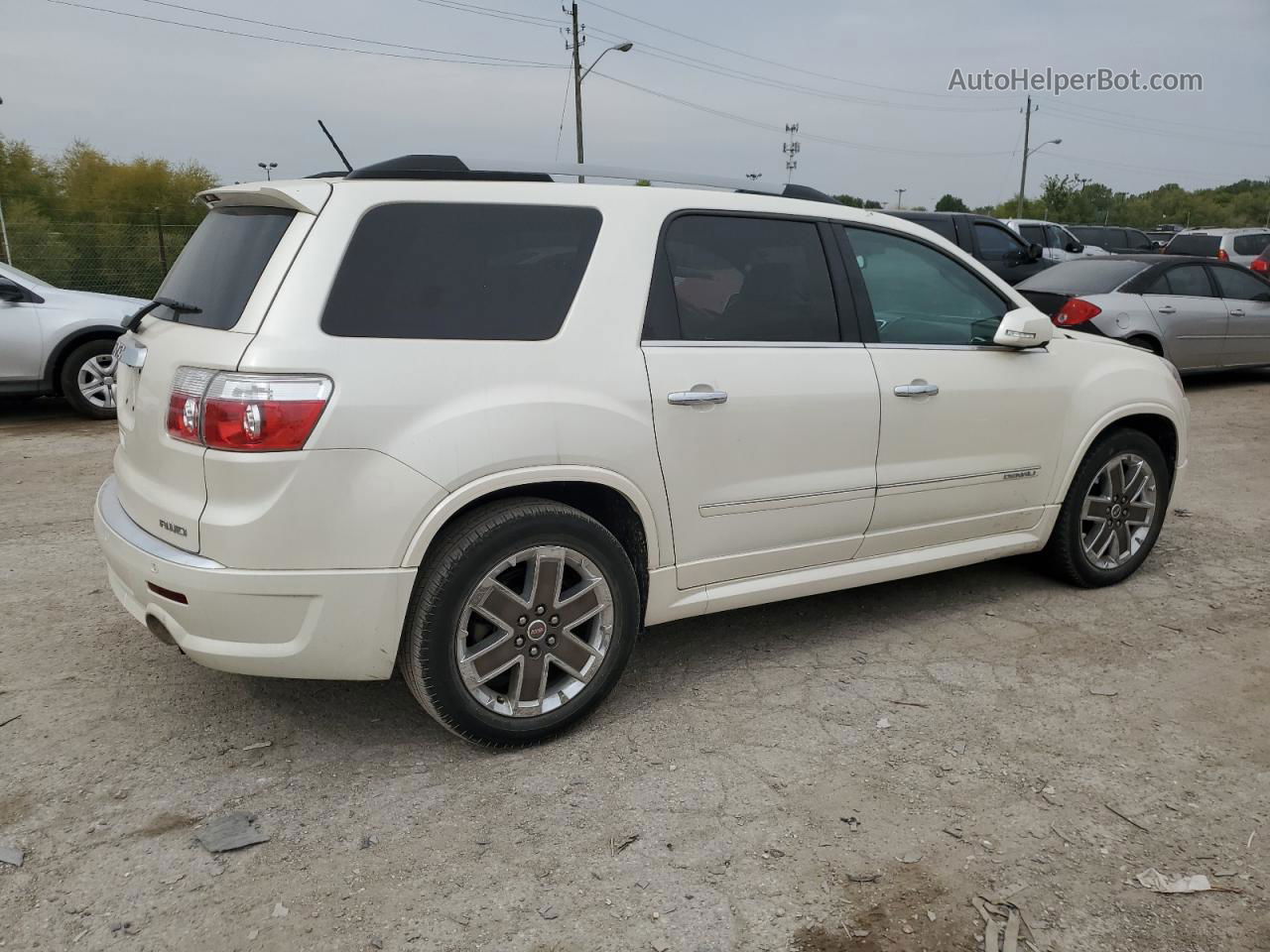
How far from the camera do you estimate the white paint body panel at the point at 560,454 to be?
2881 mm

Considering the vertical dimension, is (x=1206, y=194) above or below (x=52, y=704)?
above

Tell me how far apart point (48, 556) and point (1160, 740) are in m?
5.05

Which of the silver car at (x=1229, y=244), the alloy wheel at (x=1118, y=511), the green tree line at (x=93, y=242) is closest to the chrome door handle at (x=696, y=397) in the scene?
the alloy wheel at (x=1118, y=511)

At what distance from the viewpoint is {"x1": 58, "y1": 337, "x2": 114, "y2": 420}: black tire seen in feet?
29.3

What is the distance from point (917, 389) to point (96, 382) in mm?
7775

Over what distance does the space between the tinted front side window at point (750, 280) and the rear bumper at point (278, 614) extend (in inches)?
54.4

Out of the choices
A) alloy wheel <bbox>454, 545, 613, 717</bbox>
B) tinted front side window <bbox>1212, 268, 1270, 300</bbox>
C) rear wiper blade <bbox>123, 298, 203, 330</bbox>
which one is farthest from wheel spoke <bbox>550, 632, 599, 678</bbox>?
tinted front side window <bbox>1212, 268, 1270, 300</bbox>

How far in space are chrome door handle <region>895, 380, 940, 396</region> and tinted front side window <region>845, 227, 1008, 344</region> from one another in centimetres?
19

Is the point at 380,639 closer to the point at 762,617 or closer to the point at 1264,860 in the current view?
the point at 762,617

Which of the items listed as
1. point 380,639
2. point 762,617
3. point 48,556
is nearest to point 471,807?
point 380,639

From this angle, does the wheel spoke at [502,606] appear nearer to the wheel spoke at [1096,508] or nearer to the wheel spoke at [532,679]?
the wheel spoke at [532,679]

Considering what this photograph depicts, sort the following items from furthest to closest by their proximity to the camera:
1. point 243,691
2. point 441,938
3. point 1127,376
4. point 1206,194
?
point 1206,194
point 1127,376
point 243,691
point 441,938

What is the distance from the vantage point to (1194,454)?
799 centimetres

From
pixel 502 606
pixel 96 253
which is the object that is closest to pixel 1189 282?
pixel 502 606
